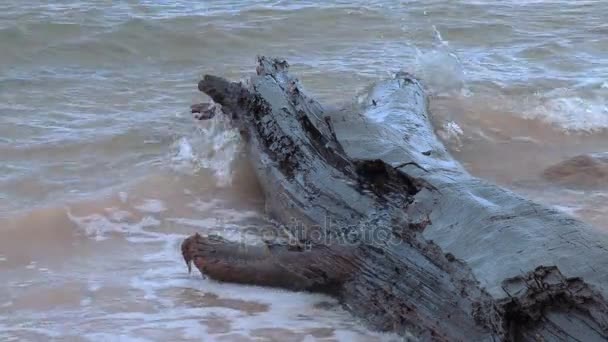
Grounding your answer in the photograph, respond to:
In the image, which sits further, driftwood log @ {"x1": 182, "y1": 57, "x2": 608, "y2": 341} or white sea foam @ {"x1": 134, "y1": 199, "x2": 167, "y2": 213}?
white sea foam @ {"x1": 134, "y1": 199, "x2": 167, "y2": 213}

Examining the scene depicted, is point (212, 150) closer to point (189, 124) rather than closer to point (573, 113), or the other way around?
point (189, 124)

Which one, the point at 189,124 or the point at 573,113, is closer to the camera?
the point at 189,124

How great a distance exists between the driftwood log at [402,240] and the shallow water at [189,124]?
21cm

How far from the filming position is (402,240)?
3.53 m

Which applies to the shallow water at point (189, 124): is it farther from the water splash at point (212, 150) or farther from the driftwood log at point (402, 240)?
the driftwood log at point (402, 240)

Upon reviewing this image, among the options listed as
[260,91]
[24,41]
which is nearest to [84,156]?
[260,91]

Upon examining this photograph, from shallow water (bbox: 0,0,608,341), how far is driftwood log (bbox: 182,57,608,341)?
0.70ft

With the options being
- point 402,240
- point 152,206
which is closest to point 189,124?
point 152,206

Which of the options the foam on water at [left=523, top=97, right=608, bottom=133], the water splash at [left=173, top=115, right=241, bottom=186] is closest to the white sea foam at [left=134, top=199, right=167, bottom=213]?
the water splash at [left=173, top=115, right=241, bottom=186]

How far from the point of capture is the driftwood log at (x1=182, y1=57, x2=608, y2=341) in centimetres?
283

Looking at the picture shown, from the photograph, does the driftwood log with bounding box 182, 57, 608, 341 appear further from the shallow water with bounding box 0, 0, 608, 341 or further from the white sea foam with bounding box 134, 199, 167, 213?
the white sea foam with bounding box 134, 199, 167, 213

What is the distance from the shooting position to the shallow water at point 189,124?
4.08 metres

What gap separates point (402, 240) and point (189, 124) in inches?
149

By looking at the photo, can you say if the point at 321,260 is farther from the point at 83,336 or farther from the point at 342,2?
the point at 342,2
